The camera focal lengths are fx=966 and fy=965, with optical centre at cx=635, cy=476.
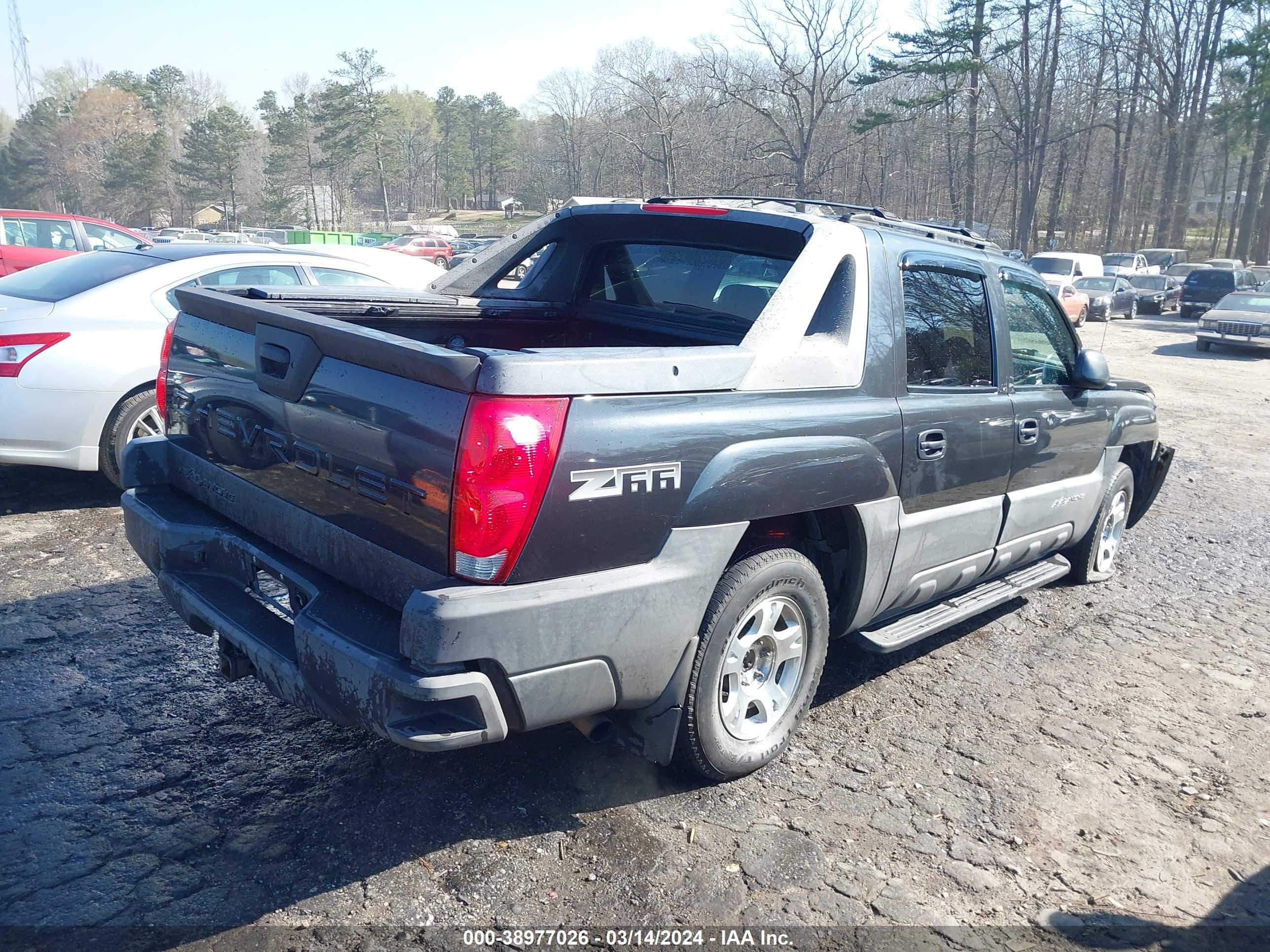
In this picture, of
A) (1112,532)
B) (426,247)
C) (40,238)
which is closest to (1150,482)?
(1112,532)

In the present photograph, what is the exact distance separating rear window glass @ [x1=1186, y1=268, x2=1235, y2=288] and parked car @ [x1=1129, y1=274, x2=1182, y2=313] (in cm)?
60

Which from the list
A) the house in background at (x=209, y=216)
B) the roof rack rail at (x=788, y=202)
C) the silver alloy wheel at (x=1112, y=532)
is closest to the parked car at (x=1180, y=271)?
the silver alloy wheel at (x=1112, y=532)

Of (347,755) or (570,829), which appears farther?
(347,755)

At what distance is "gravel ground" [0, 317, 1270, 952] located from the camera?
2746 mm

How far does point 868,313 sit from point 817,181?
3768 cm

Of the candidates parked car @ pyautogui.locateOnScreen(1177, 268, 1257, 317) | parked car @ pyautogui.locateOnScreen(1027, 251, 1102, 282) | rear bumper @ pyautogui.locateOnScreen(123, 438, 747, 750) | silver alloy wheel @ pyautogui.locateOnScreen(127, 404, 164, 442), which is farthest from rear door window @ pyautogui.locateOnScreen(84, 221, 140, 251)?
parked car @ pyautogui.locateOnScreen(1177, 268, 1257, 317)

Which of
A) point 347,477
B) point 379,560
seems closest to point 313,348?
point 347,477

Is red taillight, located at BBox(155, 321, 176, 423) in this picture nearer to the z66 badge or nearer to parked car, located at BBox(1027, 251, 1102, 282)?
the z66 badge

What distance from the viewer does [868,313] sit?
3602 mm

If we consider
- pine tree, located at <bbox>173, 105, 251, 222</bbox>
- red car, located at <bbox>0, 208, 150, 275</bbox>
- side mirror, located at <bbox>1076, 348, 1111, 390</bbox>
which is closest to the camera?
side mirror, located at <bbox>1076, 348, 1111, 390</bbox>

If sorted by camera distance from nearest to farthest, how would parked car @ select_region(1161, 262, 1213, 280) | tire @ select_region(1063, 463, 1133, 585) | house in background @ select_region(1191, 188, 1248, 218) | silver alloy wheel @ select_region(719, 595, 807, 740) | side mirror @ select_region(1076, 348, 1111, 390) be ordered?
silver alloy wheel @ select_region(719, 595, 807, 740) → side mirror @ select_region(1076, 348, 1111, 390) → tire @ select_region(1063, 463, 1133, 585) → parked car @ select_region(1161, 262, 1213, 280) → house in background @ select_region(1191, 188, 1248, 218)

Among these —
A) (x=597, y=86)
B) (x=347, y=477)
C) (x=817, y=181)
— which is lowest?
(x=347, y=477)

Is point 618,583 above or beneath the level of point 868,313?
beneath

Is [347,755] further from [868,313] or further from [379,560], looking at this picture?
[868,313]
